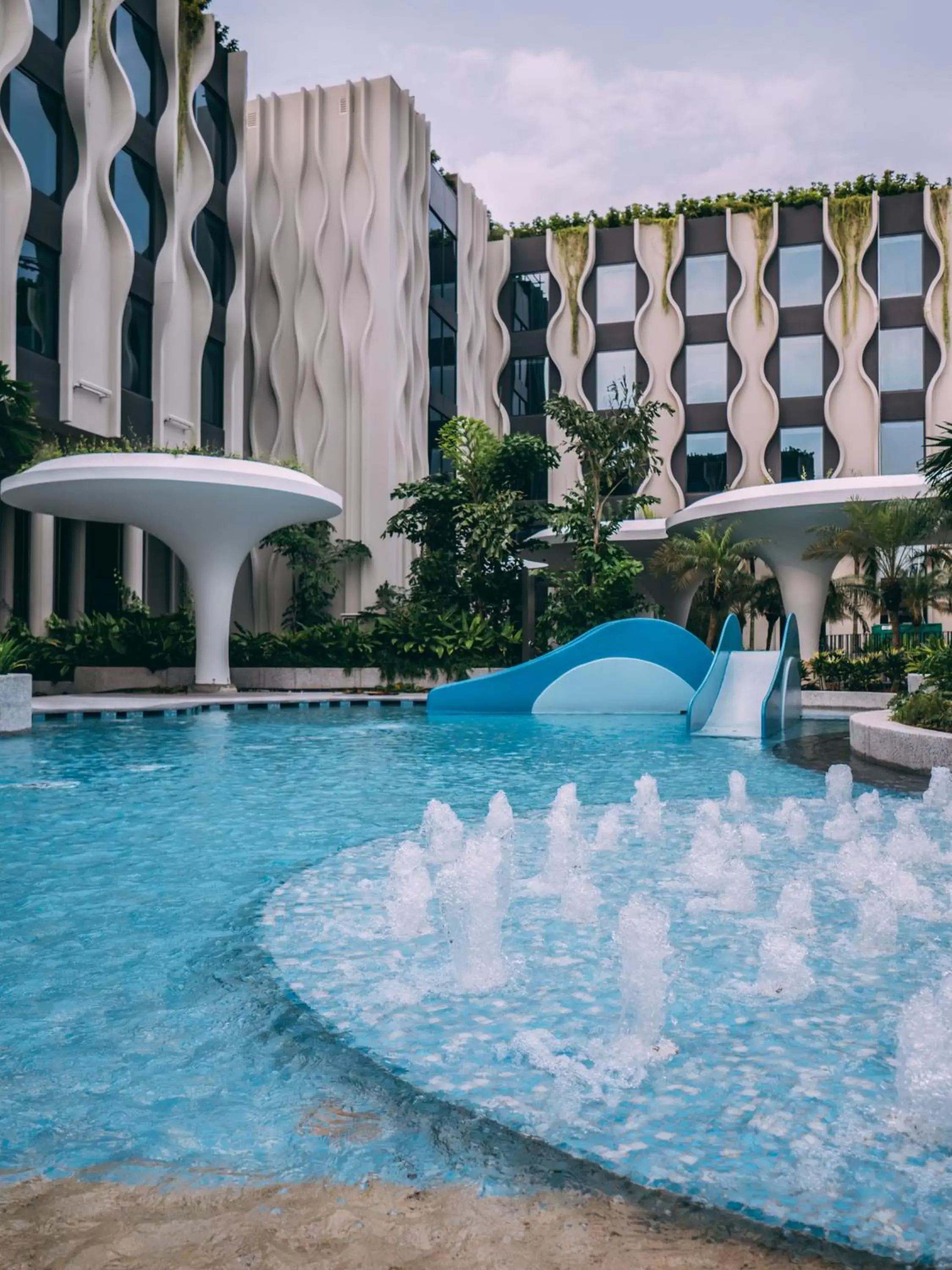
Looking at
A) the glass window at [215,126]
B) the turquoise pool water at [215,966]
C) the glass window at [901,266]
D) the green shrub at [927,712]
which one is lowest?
the turquoise pool water at [215,966]

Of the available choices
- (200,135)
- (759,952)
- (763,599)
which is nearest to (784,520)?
(763,599)

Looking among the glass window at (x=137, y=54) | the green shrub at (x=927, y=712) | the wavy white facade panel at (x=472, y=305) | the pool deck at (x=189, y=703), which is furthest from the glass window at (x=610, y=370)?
the green shrub at (x=927, y=712)

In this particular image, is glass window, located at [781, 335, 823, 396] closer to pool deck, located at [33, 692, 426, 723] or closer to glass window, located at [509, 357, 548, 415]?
glass window, located at [509, 357, 548, 415]

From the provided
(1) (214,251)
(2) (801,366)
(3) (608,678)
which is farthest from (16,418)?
(2) (801,366)

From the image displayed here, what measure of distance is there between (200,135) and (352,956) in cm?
2510

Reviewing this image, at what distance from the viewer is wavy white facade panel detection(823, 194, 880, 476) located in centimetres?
3247

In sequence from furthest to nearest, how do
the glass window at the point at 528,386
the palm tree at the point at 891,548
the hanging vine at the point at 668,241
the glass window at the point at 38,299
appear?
the glass window at the point at 528,386 < the hanging vine at the point at 668,241 < the glass window at the point at 38,299 < the palm tree at the point at 891,548

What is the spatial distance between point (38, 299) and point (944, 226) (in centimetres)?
2561

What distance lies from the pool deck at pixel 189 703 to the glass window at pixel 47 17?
41.6 ft

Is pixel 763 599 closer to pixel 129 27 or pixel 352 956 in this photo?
pixel 129 27

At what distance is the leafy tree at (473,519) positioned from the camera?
2339cm

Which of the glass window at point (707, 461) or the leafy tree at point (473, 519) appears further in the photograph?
the glass window at point (707, 461)

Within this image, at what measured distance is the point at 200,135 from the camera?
82.1ft

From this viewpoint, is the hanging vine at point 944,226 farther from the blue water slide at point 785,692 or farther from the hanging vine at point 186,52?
the hanging vine at point 186,52
